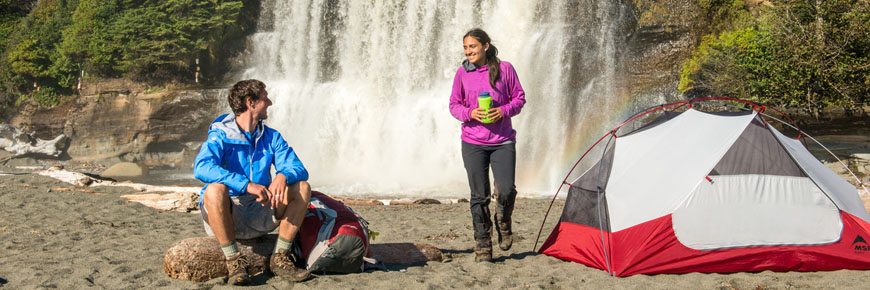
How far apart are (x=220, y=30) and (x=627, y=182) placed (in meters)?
25.3

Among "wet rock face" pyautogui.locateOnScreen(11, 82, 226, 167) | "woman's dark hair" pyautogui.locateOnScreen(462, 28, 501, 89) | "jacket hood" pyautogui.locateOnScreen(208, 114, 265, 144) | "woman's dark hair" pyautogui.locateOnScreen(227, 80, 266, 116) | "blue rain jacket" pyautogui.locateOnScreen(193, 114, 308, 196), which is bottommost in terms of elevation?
"wet rock face" pyautogui.locateOnScreen(11, 82, 226, 167)

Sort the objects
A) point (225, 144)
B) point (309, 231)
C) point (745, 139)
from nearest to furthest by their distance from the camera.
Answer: point (225, 144)
point (309, 231)
point (745, 139)

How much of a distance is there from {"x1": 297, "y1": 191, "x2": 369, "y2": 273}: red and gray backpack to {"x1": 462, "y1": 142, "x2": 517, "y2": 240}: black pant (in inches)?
37.8

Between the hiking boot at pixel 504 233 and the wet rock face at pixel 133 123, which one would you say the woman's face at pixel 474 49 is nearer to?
the hiking boot at pixel 504 233

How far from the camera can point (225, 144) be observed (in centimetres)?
431

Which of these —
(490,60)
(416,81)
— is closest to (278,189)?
(490,60)

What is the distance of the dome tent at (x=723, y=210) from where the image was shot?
4.87m

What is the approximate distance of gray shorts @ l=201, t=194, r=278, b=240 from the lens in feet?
14.1

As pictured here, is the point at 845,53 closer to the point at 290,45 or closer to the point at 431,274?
the point at 431,274

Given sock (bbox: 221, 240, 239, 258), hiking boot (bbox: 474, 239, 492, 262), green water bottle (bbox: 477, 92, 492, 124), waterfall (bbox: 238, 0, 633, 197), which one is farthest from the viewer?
waterfall (bbox: 238, 0, 633, 197)

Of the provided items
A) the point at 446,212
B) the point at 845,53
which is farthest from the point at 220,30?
the point at 845,53

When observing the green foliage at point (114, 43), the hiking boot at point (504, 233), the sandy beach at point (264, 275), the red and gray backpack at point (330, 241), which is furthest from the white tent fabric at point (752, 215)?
the green foliage at point (114, 43)

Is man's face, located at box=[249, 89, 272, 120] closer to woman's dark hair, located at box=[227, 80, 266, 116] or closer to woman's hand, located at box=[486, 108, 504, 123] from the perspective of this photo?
woman's dark hair, located at box=[227, 80, 266, 116]

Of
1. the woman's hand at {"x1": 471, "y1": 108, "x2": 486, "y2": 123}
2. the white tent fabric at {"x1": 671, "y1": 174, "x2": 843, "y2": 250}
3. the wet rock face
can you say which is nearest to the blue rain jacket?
the woman's hand at {"x1": 471, "y1": 108, "x2": 486, "y2": 123}
